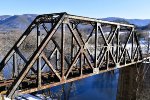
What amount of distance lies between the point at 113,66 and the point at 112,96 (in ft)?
79.2

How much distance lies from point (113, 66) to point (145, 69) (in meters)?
7.00

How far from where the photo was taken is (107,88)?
148 feet

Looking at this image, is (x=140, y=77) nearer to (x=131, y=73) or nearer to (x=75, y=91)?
(x=131, y=73)

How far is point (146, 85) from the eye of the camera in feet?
77.3

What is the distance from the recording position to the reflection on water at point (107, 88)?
78.3 feet

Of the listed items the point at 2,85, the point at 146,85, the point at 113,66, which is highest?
the point at 2,85

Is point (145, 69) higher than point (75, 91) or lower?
higher

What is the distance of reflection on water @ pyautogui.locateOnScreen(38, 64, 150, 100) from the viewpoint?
78.3 ft

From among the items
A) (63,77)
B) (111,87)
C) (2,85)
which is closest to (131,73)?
(63,77)

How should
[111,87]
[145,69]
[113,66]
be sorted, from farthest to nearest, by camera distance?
[111,87] < [145,69] < [113,66]

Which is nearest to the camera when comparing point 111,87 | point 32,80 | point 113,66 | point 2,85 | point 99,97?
point 2,85

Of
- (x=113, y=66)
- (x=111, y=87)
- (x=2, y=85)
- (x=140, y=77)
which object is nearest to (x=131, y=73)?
(x=140, y=77)

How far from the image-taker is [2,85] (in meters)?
10.1

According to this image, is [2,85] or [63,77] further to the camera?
[63,77]
